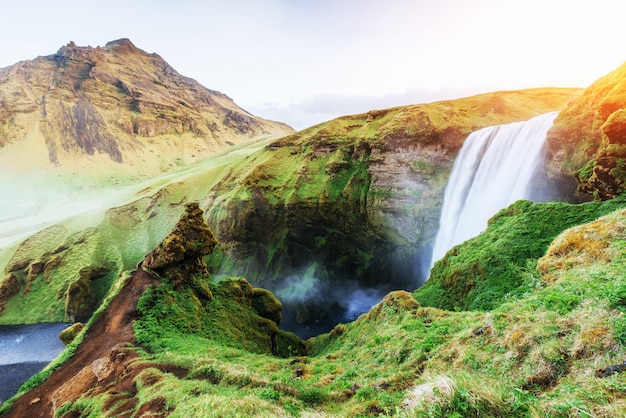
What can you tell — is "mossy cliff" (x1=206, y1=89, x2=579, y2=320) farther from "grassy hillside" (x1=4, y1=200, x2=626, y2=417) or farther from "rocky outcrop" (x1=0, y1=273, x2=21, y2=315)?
"rocky outcrop" (x1=0, y1=273, x2=21, y2=315)

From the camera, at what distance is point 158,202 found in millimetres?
65500

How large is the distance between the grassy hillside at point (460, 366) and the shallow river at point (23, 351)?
3059cm

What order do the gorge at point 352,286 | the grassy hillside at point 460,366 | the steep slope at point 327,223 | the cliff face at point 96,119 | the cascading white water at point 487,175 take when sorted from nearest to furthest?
the grassy hillside at point 460,366
the gorge at point 352,286
the cascading white water at point 487,175
the steep slope at point 327,223
the cliff face at point 96,119

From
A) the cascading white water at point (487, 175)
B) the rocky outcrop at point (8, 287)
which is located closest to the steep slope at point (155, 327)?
the cascading white water at point (487, 175)

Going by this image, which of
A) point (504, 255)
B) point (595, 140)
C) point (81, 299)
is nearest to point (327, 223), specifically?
point (504, 255)

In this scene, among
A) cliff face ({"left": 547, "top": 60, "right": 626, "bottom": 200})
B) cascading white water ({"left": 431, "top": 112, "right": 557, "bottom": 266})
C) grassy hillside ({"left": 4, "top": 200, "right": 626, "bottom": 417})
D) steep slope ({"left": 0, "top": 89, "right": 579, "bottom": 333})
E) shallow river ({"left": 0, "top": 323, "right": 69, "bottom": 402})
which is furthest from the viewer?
steep slope ({"left": 0, "top": 89, "right": 579, "bottom": 333})

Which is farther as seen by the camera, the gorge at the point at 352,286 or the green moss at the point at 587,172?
the green moss at the point at 587,172

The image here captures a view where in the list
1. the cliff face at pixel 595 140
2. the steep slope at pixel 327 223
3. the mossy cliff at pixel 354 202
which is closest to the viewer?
the cliff face at pixel 595 140

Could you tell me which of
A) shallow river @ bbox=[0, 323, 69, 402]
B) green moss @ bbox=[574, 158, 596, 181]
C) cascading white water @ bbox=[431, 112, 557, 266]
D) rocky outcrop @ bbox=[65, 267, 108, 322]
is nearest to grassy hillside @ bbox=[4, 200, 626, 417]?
green moss @ bbox=[574, 158, 596, 181]

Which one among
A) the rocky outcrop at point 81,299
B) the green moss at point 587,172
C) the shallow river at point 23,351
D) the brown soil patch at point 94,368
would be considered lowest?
the shallow river at point 23,351

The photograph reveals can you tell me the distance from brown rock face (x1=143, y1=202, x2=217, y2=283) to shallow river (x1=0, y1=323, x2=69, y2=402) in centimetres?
2456

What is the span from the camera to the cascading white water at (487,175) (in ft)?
85.0

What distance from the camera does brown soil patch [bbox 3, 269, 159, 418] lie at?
12.8 m

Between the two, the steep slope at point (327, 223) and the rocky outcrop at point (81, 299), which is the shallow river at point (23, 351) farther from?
the steep slope at point (327, 223)
